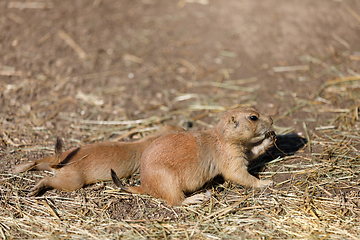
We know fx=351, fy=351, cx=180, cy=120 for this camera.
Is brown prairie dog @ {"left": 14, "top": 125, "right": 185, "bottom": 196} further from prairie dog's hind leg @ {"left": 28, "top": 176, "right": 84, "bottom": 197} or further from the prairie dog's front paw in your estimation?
the prairie dog's front paw

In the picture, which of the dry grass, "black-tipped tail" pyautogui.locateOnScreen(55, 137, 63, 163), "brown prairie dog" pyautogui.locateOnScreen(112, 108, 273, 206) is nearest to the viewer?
the dry grass

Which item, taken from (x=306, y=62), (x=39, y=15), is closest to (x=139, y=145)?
(x=306, y=62)

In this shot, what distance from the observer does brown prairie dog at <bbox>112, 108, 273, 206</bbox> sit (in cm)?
375

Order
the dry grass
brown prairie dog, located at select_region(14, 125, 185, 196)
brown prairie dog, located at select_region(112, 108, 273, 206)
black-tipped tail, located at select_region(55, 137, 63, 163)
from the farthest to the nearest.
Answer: brown prairie dog, located at select_region(14, 125, 185, 196) < black-tipped tail, located at select_region(55, 137, 63, 163) < brown prairie dog, located at select_region(112, 108, 273, 206) < the dry grass

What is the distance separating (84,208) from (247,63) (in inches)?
172

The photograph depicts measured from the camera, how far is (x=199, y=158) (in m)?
3.86

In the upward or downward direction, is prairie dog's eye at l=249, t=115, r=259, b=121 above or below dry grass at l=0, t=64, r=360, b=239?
above

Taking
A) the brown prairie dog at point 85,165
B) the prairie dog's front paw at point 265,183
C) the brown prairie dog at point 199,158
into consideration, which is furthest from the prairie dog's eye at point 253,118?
the brown prairie dog at point 85,165

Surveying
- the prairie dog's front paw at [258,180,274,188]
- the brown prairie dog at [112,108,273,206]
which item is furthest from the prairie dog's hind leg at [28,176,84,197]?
the prairie dog's front paw at [258,180,274,188]

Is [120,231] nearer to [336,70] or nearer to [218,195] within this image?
[218,195]

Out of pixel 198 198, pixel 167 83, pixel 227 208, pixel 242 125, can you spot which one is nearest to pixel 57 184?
pixel 198 198

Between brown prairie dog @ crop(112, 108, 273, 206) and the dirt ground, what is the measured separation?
0.21 meters

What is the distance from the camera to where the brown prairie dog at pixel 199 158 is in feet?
12.3

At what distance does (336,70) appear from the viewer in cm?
639
